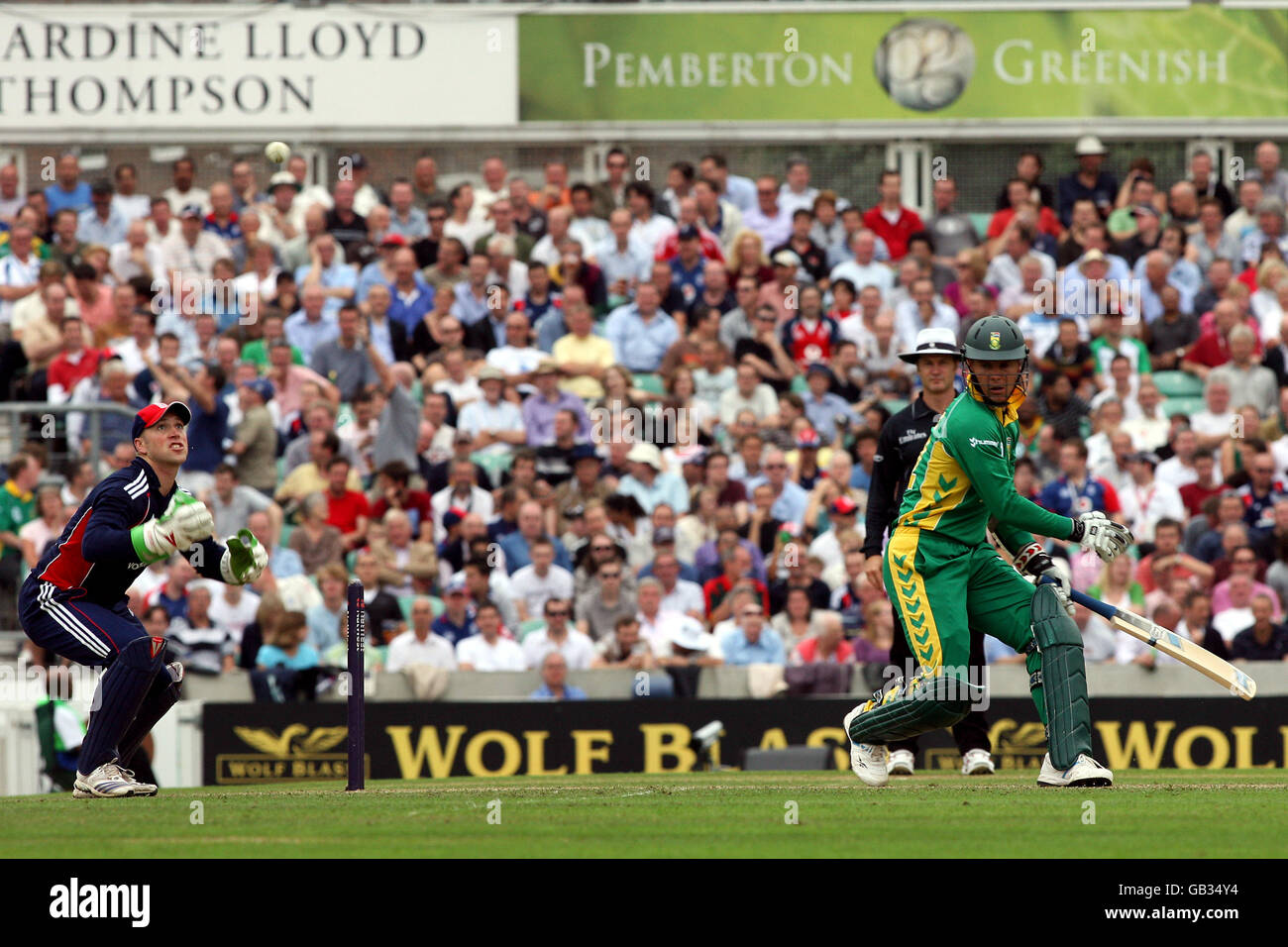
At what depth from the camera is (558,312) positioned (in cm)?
2061

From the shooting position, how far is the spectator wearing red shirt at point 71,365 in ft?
64.2

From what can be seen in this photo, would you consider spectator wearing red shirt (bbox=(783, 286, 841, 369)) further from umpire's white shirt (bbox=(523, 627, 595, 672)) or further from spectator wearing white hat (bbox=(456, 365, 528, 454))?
umpire's white shirt (bbox=(523, 627, 595, 672))

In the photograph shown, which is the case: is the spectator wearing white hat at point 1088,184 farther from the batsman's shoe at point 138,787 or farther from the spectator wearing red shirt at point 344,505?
the batsman's shoe at point 138,787

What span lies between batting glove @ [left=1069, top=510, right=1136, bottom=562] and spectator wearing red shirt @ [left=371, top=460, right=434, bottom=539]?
9.74m

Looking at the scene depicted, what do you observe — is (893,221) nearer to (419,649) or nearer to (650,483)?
(650,483)

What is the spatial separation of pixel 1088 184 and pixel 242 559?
14.3 m

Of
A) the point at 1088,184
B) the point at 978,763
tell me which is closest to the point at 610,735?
the point at 978,763

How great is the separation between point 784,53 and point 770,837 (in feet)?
53.9

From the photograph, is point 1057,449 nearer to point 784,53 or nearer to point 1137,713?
point 1137,713

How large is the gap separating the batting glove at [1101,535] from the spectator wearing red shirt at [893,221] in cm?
1257

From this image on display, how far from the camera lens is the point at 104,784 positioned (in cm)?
1029

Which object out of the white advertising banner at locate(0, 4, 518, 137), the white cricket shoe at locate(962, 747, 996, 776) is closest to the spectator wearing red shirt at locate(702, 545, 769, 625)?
the white cricket shoe at locate(962, 747, 996, 776)

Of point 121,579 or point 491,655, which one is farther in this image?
point 491,655
